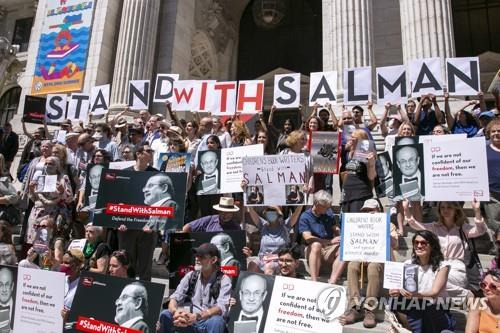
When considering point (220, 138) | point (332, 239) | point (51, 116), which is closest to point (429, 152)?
point (332, 239)

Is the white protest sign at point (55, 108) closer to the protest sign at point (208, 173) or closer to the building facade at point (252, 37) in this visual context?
the building facade at point (252, 37)

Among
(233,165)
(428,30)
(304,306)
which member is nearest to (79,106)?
(233,165)

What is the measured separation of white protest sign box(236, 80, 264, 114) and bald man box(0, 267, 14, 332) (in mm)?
5908

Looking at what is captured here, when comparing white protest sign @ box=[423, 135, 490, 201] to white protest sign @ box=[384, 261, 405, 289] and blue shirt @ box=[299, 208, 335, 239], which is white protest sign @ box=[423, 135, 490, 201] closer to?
blue shirt @ box=[299, 208, 335, 239]

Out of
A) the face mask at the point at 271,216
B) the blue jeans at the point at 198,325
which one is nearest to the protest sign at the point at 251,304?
the blue jeans at the point at 198,325

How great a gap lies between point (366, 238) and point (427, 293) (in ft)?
2.74

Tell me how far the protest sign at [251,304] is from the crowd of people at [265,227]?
7.0 inches

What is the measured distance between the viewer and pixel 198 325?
14.6 feet

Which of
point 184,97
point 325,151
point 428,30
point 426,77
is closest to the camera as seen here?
point 325,151

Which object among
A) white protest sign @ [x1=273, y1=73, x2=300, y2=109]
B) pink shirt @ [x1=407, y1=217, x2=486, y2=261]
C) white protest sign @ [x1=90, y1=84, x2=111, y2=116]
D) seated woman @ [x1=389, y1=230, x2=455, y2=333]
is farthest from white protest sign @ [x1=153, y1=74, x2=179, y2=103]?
seated woman @ [x1=389, y1=230, x2=455, y2=333]

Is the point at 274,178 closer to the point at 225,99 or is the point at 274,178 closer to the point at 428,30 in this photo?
the point at 225,99

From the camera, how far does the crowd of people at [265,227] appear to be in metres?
4.48

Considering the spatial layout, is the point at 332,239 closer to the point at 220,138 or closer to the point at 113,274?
the point at 113,274

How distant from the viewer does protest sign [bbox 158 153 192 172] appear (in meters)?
7.65
